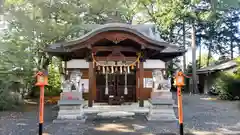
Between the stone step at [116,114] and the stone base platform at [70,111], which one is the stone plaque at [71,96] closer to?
the stone base platform at [70,111]

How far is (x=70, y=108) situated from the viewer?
330 inches

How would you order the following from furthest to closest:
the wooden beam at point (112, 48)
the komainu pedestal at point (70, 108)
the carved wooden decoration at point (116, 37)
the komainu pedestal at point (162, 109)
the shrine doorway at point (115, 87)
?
the shrine doorway at point (115, 87) < the wooden beam at point (112, 48) < the carved wooden decoration at point (116, 37) < the komainu pedestal at point (162, 109) < the komainu pedestal at point (70, 108)

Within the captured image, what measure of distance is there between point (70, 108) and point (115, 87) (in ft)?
14.5

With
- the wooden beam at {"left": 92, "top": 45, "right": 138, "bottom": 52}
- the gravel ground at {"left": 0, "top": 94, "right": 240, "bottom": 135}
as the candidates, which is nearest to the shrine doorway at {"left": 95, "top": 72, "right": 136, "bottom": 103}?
the wooden beam at {"left": 92, "top": 45, "right": 138, "bottom": 52}

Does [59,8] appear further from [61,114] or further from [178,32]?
[178,32]

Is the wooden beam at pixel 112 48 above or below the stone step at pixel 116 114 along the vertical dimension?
above

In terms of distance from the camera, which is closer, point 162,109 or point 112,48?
point 162,109

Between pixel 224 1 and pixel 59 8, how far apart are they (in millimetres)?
15335

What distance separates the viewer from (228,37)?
29906 mm

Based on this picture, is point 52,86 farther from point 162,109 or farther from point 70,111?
point 162,109

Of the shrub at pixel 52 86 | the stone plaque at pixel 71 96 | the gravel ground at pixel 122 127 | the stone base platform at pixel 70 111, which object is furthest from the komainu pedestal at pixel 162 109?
the shrub at pixel 52 86

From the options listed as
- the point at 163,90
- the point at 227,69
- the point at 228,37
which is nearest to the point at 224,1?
the point at 227,69

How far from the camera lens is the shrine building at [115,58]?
31.4 ft

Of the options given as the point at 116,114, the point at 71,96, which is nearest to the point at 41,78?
the point at 71,96
